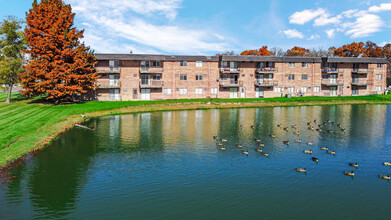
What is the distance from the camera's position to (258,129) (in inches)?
1537

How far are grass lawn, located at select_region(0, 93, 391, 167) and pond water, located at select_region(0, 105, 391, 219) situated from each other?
244 cm

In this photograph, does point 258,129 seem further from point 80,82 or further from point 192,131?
point 80,82

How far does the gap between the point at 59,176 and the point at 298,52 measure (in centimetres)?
12267

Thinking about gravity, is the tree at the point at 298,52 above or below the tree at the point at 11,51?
above

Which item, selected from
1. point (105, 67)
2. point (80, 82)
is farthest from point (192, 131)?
point (105, 67)

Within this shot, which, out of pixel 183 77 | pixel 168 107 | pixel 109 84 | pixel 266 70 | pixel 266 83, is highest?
pixel 266 70

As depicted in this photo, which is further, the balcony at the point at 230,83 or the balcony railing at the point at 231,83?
the balcony railing at the point at 231,83

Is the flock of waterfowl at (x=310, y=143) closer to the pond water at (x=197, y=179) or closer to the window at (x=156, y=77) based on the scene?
the pond water at (x=197, y=179)

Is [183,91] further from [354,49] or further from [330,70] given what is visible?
[354,49]

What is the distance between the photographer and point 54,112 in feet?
162

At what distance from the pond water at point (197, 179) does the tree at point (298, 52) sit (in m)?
96.7

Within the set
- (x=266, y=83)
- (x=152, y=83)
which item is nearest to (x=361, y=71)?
(x=266, y=83)

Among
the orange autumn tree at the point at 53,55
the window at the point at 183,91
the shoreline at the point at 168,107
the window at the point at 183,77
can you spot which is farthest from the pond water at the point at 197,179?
the window at the point at 183,77

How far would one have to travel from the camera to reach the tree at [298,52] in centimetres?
12594
